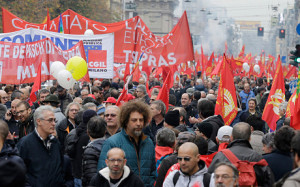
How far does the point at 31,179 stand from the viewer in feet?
18.0

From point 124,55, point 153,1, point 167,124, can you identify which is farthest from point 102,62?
point 153,1

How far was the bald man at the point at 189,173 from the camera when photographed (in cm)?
Result: 502

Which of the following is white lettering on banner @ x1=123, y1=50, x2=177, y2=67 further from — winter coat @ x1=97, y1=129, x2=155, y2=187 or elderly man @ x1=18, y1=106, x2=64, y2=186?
elderly man @ x1=18, y1=106, x2=64, y2=186

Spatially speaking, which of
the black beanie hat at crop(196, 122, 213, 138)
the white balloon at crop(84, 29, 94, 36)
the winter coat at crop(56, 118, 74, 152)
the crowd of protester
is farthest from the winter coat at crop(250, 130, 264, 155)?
the white balloon at crop(84, 29, 94, 36)

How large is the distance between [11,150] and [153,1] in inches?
4020

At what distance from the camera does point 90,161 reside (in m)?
5.93

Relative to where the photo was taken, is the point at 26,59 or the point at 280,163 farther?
the point at 26,59

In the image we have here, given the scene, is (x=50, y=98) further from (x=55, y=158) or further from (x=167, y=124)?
(x=55, y=158)

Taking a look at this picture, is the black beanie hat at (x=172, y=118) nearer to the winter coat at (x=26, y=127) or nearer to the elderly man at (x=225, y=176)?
the winter coat at (x=26, y=127)

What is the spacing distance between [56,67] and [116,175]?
824cm

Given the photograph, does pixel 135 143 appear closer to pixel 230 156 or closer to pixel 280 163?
pixel 230 156

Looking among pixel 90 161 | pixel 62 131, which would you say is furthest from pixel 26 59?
pixel 90 161

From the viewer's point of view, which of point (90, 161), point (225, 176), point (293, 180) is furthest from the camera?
point (90, 161)

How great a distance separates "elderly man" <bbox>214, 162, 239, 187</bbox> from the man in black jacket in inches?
32.4
